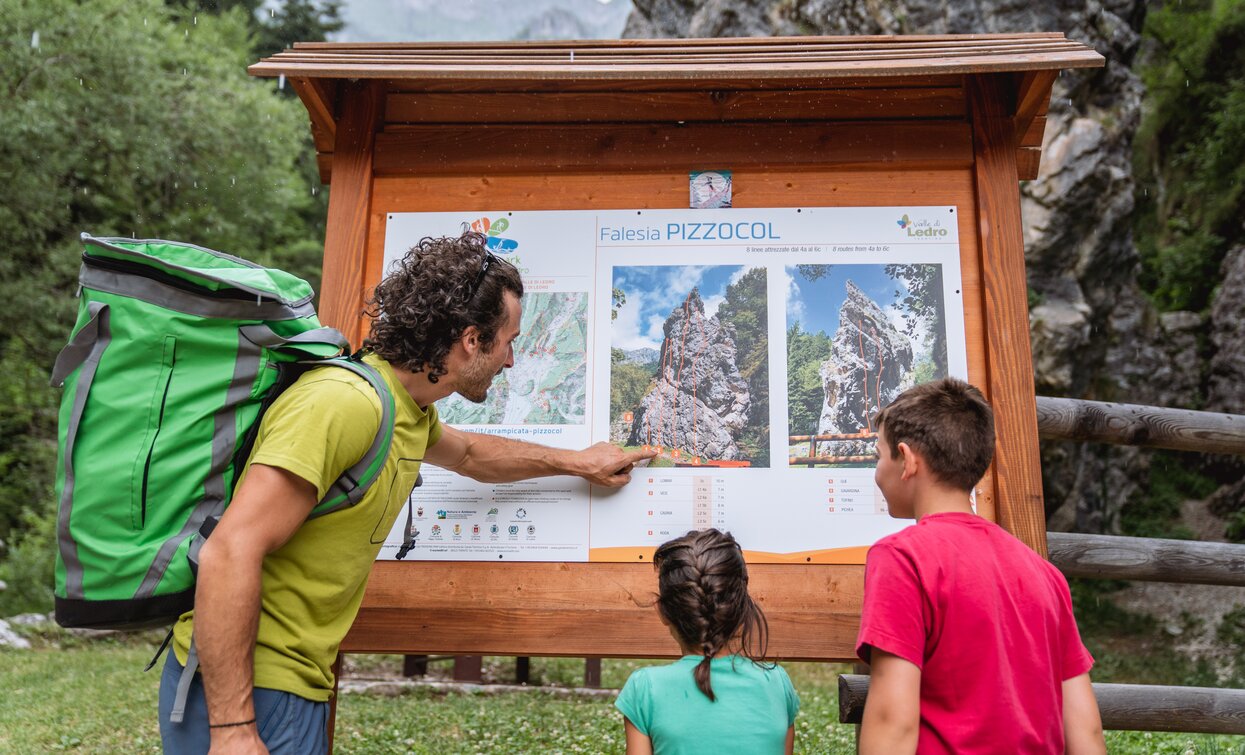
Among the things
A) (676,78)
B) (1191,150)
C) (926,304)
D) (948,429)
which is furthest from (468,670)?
(1191,150)

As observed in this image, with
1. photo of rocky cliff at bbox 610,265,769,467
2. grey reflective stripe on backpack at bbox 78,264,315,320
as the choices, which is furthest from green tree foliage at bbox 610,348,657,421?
grey reflective stripe on backpack at bbox 78,264,315,320

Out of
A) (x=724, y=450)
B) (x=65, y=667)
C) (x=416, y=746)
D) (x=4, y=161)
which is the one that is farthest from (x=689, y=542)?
(x=4, y=161)

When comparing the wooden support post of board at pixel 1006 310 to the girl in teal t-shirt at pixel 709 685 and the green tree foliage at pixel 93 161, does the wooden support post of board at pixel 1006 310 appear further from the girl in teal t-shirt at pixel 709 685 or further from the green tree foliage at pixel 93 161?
the green tree foliage at pixel 93 161

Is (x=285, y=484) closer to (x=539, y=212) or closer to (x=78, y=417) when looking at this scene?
(x=78, y=417)

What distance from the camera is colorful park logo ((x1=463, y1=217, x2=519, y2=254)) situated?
10.4 feet

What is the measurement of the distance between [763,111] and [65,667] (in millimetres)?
9336

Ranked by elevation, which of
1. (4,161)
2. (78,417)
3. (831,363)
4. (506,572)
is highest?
(4,161)

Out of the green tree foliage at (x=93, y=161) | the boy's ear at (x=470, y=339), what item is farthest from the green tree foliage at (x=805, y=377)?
the green tree foliage at (x=93, y=161)

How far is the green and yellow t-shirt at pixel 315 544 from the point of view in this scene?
1.92 m

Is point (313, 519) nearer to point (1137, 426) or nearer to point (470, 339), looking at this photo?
point (470, 339)

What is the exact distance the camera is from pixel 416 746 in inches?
242

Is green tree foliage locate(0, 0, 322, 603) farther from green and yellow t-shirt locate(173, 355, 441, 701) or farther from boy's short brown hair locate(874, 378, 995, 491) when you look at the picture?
boy's short brown hair locate(874, 378, 995, 491)

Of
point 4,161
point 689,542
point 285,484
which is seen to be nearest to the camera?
point 285,484

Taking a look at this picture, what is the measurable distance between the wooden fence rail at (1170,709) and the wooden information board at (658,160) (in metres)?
1.93
